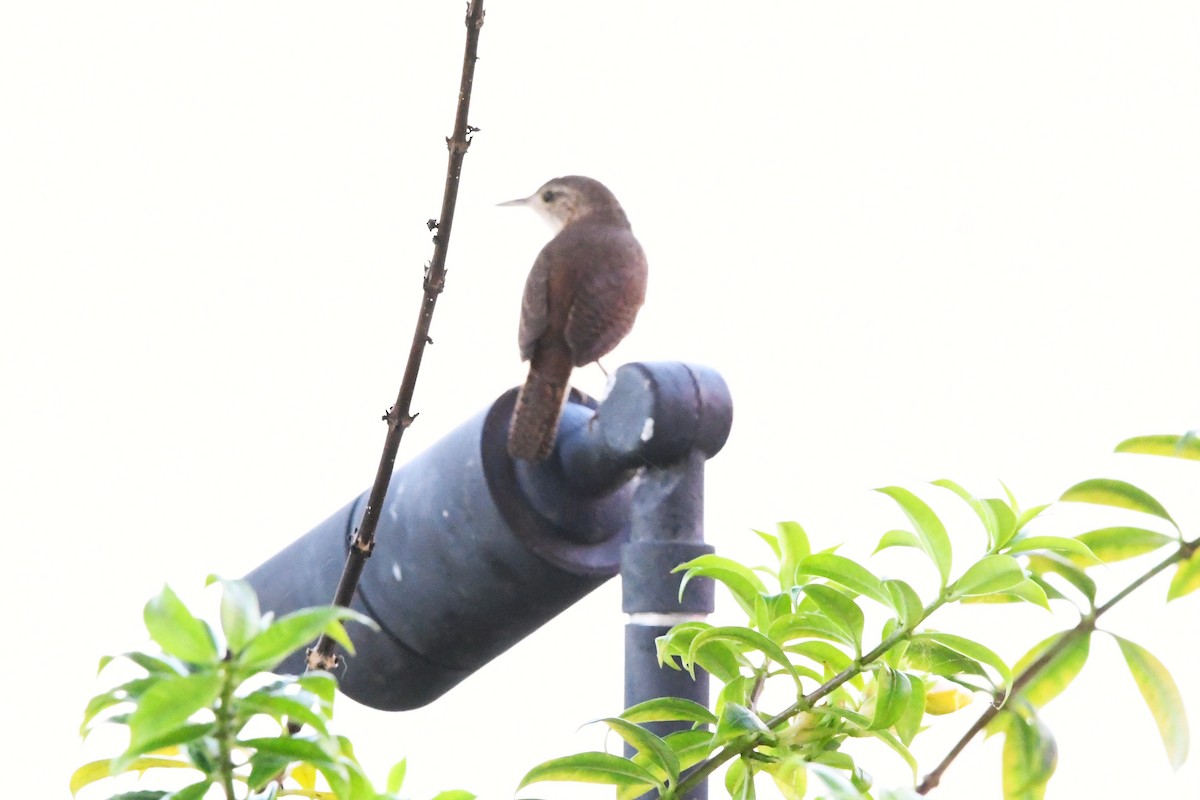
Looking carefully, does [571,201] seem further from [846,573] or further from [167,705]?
[167,705]

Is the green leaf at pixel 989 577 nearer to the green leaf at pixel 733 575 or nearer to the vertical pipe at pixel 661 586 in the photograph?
the green leaf at pixel 733 575

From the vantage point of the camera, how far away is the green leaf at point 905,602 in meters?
0.55

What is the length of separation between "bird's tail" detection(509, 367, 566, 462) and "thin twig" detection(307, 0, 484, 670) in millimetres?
594

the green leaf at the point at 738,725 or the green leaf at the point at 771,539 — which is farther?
the green leaf at the point at 771,539

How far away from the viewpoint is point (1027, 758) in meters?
0.58

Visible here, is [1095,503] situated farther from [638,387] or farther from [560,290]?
[560,290]

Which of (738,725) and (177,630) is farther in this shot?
(738,725)

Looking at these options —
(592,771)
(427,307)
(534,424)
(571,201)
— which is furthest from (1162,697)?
(571,201)

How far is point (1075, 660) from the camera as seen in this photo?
0.58 meters

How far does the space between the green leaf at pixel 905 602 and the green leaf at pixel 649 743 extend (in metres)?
0.12

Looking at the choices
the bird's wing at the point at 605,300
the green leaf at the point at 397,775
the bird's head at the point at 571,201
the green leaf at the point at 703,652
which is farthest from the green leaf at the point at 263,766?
the bird's head at the point at 571,201

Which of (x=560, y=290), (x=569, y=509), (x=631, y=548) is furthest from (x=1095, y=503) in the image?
(x=560, y=290)

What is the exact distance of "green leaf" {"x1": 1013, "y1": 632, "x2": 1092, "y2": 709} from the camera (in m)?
0.58

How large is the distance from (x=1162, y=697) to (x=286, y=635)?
41cm
